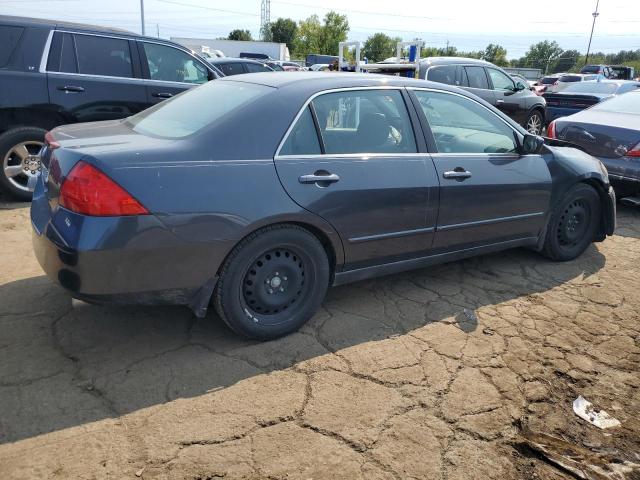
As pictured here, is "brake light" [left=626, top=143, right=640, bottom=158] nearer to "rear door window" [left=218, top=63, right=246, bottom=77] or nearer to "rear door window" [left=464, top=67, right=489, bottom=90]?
"rear door window" [left=464, top=67, right=489, bottom=90]

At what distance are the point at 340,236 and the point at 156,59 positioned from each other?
4.40 m

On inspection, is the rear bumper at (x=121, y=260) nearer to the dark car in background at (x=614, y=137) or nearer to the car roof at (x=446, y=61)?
the dark car in background at (x=614, y=137)

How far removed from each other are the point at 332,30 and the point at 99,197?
62683mm

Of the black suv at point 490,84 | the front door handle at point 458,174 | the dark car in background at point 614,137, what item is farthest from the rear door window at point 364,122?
the black suv at point 490,84

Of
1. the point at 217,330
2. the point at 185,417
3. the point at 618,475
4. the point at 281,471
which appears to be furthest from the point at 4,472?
the point at 618,475

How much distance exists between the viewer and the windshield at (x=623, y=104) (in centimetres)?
721

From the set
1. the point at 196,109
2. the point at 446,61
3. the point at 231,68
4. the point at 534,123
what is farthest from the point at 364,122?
the point at 231,68

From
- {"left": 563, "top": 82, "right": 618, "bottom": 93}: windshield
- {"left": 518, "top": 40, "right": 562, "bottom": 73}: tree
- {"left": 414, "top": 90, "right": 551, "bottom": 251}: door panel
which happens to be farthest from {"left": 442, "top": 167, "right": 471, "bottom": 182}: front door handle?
{"left": 518, "top": 40, "right": 562, "bottom": 73}: tree

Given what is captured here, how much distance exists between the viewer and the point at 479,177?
3.89 metres

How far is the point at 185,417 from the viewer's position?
2527 mm

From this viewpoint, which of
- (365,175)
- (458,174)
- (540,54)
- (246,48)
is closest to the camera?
(365,175)

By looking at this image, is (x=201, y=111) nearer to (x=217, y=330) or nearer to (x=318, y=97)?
(x=318, y=97)

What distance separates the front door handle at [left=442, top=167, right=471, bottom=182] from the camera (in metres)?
3.72

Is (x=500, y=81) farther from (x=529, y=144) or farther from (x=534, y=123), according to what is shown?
(x=529, y=144)
